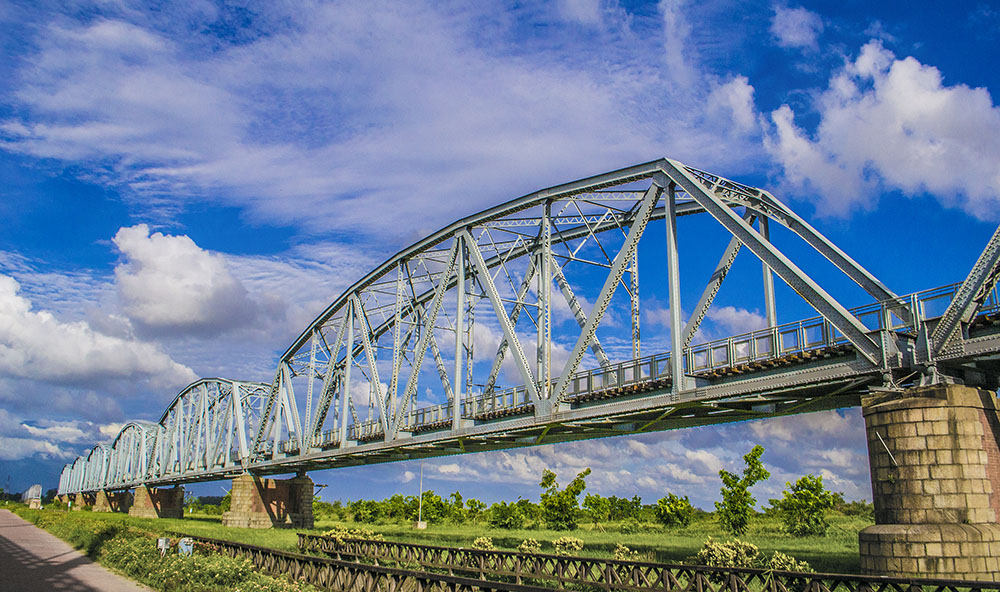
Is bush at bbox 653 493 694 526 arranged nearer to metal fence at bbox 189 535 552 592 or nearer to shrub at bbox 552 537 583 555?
shrub at bbox 552 537 583 555

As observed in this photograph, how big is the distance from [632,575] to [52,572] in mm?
20976

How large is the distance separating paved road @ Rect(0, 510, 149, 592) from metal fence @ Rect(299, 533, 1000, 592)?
8.60 m

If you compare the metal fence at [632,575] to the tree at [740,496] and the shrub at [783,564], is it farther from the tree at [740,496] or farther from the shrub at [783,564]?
the tree at [740,496]

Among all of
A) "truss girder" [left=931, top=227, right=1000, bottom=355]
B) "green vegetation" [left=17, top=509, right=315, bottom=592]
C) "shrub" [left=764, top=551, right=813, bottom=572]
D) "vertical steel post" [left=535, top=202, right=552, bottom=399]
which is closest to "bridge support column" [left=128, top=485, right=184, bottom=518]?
"green vegetation" [left=17, top=509, right=315, bottom=592]

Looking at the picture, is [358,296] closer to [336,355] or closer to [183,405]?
[336,355]

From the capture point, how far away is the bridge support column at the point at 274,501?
68000 mm

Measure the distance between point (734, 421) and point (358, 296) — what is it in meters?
33.7

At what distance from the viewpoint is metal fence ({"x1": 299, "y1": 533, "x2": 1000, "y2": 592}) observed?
1521cm

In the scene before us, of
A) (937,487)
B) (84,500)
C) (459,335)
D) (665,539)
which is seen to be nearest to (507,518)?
(665,539)

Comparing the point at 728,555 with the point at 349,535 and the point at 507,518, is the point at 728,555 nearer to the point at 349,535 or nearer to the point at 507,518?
the point at 349,535

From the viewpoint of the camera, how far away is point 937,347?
19516 mm

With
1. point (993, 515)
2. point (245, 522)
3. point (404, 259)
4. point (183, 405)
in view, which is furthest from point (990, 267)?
point (183, 405)

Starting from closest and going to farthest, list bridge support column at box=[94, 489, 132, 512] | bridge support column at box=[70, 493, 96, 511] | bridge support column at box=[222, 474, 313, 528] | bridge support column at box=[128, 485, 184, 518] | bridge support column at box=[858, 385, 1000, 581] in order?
bridge support column at box=[858, 385, 1000, 581], bridge support column at box=[222, 474, 313, 528], bridge support column at box=[128, 485, 184, 518], bridge support column at box=[94, 489, 132, 512], bridge support column at box=[70, 493, 96, 511]

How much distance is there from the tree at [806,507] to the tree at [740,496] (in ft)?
10.0
